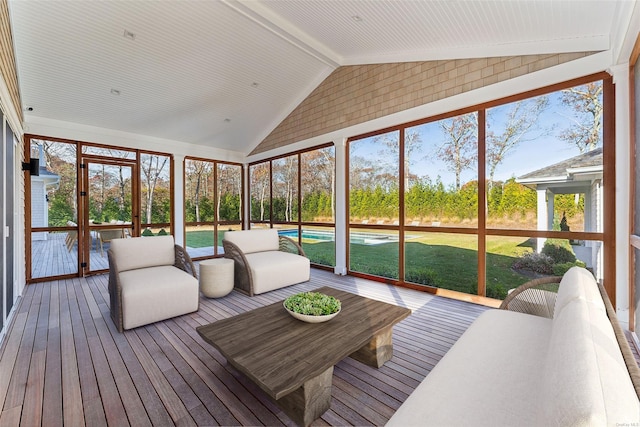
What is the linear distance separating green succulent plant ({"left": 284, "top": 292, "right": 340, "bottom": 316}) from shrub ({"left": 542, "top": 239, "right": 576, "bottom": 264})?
2817 millimetres

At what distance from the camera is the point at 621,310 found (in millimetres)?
2838

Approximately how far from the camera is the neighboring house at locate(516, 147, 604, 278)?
3.02 metres

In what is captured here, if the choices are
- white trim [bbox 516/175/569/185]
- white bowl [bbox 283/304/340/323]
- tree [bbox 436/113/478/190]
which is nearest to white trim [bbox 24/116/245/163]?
tree [bbox 436/113/478/190]

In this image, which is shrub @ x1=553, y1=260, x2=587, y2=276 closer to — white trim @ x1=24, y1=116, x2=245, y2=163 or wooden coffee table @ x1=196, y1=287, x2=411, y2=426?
wooden coffee table @ x1=196, y1=287, x2=411, y2=426

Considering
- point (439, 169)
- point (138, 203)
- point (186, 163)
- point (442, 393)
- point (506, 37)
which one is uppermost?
point (506, 37)

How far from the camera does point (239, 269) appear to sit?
13.8 feet

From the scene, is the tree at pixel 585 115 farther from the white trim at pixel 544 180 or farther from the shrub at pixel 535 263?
the shrub at pixel 535 263

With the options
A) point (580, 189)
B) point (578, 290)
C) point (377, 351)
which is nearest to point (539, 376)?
point (578, 290)

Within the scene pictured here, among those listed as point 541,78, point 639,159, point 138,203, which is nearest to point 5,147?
point 138,203

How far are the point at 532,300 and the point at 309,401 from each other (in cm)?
193

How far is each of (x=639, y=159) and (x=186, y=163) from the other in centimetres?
755

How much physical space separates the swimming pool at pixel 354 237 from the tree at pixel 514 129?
1806mm

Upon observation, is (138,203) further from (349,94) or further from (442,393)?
(442,393)

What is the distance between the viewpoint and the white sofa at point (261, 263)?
4.02 metres
